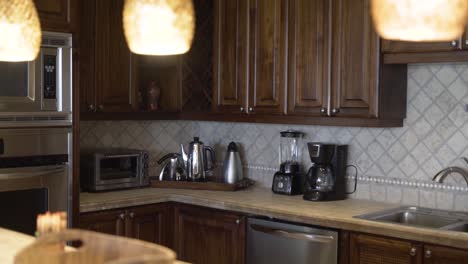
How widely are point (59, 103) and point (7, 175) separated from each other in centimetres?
48

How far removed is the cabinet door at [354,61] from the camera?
154 inches

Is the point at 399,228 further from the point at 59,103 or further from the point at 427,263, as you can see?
the point at 59,103

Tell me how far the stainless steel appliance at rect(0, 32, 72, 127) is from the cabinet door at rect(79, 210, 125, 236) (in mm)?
593

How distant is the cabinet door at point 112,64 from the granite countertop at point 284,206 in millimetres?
589

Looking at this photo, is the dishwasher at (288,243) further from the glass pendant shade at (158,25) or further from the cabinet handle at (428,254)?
the glass pendant shade at (158,25)

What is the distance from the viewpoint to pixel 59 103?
3908mm

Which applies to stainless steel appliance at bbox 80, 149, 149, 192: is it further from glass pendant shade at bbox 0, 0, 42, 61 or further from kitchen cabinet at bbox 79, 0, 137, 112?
glass pendant shade at bbox 0, 0, 42, 61

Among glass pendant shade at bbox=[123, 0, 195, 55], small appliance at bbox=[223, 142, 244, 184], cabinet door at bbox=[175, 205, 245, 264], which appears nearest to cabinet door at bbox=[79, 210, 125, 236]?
cabinet door at bbox=[175, 205, 245, 264]

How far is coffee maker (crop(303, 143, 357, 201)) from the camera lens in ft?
13.8

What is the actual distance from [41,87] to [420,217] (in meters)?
2.18

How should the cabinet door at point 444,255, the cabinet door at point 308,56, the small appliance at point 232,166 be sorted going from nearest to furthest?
the cabinet door at point 444,255
the cabinet door at point 308,56
the small appliance at point 232,166

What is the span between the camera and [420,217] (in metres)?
3.94

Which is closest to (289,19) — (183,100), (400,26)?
(183,100)

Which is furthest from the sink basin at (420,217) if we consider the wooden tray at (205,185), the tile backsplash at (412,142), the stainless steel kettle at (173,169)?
the stainless steel kettle at (173,169)
